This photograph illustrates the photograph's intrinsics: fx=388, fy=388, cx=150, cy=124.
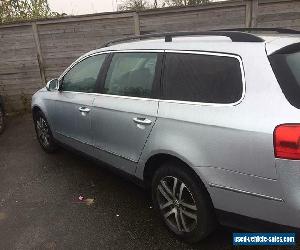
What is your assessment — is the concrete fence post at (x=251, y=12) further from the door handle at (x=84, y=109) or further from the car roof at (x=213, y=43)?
the door handle at (x=84, y=109)

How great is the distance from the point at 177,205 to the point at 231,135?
98 centimetres

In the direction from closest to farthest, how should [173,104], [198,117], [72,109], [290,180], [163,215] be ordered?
[290,180] → [198,117] → [173,104] → [163,215] → [72,109]

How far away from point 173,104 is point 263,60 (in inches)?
33.7

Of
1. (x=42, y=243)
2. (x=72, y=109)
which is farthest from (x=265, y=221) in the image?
(x=72, y=109)

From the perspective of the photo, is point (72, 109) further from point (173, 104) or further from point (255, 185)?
point (255, 185)

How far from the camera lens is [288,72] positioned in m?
2.63

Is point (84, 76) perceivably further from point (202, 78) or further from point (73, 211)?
point (202, 78)

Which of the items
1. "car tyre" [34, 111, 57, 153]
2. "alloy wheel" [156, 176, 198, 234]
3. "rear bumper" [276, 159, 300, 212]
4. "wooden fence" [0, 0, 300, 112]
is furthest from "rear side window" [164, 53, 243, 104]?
"wooden fence" [0, 0, 300, 112]

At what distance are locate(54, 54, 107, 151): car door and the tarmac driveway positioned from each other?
51 centimetres

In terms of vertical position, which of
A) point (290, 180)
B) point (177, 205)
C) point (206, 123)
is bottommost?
point (177, 205)

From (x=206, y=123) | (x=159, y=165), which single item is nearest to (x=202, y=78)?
(x=206, y=123)

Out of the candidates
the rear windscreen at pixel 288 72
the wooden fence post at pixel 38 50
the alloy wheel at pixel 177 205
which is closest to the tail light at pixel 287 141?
the rear windscreen at pixel 288 72

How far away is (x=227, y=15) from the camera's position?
301 inches

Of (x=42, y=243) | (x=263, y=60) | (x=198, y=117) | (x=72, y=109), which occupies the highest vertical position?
(x=263, y=60)
